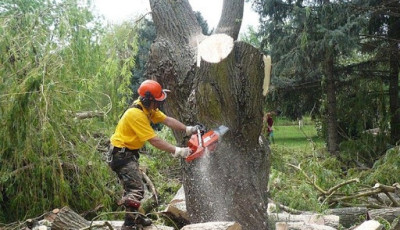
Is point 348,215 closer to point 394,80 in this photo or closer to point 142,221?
point 142,221

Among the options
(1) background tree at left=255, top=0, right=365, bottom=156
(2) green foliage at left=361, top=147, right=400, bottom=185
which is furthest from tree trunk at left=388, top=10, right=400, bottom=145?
(2) green foliage at left=361, top=147, right=400, bottom=185

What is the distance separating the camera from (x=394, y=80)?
321 inches

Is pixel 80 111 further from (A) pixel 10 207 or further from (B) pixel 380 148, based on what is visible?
(B) pixel 380 148

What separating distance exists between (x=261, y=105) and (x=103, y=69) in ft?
8.34

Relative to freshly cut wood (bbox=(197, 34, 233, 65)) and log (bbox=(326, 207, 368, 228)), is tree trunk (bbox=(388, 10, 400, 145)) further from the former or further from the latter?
freshly cut wood (bbox=(197, 34, 233, 65))

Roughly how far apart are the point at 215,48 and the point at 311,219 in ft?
5.13

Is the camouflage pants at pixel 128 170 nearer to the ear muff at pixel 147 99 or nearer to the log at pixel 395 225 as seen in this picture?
the ear muff at pixel 147 99

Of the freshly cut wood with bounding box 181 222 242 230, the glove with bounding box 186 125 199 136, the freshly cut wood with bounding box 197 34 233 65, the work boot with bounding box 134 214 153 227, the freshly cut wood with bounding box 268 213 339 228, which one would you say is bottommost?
the freshly cut wood with bounding box 268 213 339 228

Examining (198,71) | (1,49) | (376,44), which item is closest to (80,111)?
(1,49)

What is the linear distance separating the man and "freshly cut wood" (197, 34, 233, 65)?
15.8 inches

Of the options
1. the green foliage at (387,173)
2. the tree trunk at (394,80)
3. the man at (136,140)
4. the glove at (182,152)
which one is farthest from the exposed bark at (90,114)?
the tree trunk at (394,80)

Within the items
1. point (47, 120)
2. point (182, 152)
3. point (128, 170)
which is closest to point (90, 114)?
point (47, 120)

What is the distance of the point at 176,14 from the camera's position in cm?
379

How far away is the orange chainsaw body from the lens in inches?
123
